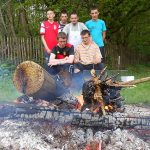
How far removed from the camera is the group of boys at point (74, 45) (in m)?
9.30

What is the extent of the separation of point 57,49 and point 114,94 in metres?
2.41

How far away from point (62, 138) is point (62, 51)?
321 centimetres

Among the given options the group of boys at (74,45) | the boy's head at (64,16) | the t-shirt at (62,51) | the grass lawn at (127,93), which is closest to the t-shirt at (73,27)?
the group of boys at (74,45)

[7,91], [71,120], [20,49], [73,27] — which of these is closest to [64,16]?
[73,27]

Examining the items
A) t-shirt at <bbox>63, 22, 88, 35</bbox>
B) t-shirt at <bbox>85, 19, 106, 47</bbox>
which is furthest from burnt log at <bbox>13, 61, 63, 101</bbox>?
t-shirt at <bbox>85, 19, 106, 47</bbox>

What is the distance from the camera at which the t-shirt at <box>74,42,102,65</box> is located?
9.71 meters

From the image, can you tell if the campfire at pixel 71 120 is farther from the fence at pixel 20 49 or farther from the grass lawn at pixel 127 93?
the fence at pixel 20 49

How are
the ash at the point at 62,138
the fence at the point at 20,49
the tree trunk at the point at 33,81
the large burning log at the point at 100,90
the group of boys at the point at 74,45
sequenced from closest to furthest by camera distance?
the ash at the point at 62,138, the large burning log at the point at 100,90, the tree trunk at the point at 33,81, the group of boys at the point at 74,45, the fence at the point at 20,49

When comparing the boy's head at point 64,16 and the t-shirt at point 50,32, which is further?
the t-shirt at point 50,32

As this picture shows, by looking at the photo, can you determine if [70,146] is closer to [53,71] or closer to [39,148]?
[39,148]

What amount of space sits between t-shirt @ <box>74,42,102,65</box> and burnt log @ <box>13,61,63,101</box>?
212cm

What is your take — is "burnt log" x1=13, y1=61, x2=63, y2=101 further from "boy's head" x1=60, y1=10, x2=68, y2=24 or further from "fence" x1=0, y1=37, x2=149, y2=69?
"fence" x1=0, y1=37, x2=149, y2=69

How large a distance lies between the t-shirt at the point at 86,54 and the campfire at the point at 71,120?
85.1 inches

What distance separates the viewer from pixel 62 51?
30.7ft
